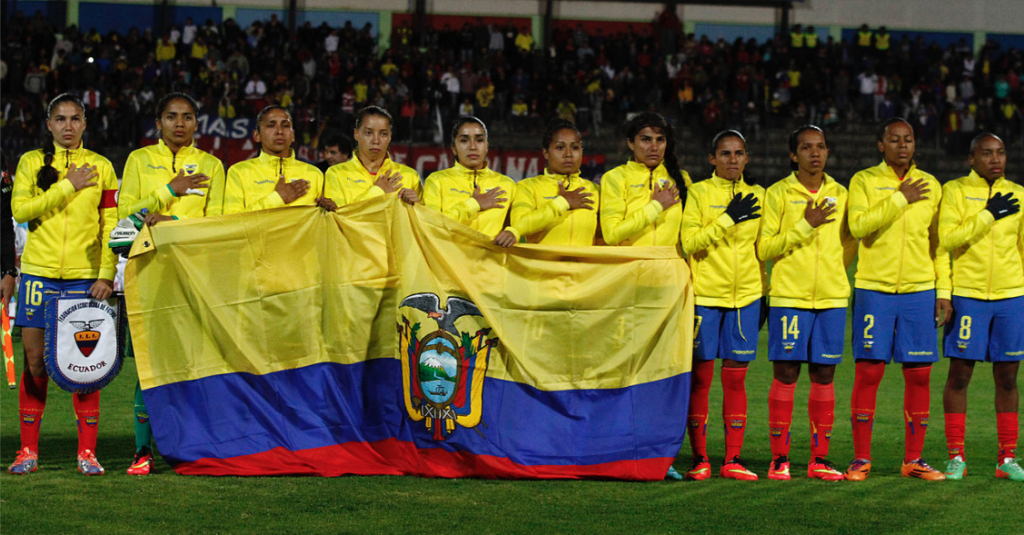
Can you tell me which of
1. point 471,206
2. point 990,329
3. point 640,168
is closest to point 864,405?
point 990,329

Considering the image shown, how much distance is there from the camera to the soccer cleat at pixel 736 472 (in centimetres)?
637

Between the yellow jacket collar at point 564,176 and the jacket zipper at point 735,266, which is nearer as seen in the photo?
the jacket zipper at point 735,266

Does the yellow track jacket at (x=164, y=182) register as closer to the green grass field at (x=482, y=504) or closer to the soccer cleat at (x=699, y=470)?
the green grass field at (x=482, y=504)

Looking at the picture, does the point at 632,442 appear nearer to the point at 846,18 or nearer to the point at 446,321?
the point at 446,321

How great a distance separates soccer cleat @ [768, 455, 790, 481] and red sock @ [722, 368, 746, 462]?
8.3 inches

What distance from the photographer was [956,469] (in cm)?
655

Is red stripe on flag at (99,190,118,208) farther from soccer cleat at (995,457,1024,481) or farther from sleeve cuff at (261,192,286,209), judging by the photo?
soccer cleat at (995,457,1024,481)

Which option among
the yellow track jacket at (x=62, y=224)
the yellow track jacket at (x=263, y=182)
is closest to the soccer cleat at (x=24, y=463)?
the yellow track jacket at (x=62, y=224)

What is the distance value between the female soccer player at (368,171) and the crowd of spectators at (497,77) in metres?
14.1

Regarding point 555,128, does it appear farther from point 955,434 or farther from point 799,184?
point 955,434

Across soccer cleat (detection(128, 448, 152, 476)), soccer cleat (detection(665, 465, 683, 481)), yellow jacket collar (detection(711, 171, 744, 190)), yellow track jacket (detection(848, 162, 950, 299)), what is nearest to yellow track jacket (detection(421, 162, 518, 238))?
yellow jacket collar (detection(711, 171, 744, 190))

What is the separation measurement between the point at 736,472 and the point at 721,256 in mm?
1206

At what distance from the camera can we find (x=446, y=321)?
6250mm

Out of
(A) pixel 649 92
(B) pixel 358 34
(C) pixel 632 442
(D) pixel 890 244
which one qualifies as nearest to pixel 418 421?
(C) pixel 632 442
